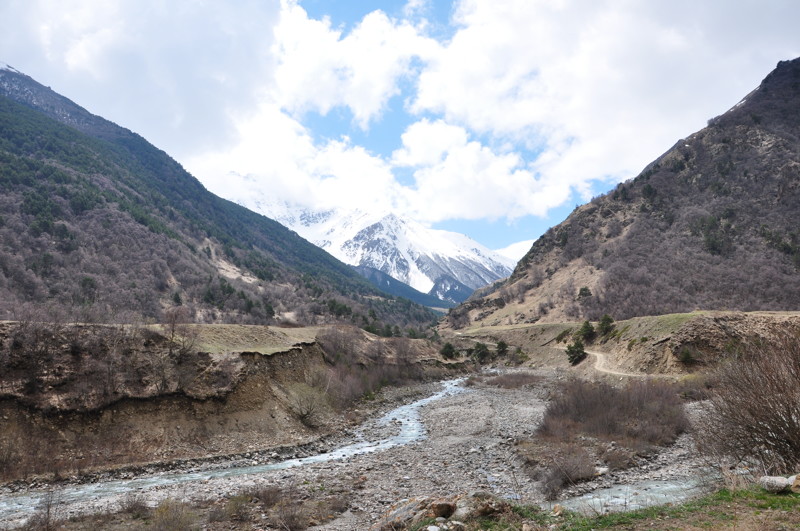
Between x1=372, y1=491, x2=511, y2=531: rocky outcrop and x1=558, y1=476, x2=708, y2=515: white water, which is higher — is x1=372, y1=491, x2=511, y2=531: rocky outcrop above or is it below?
above

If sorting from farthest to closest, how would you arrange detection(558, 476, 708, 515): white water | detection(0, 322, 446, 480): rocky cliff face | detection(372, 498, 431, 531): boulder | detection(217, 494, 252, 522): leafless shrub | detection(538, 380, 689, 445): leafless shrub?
detection(538, 380, 689, 445): leafless shrub, detection(0, 322, 446, 480): rocky cliff face, detection(217, 494, 252, 522): leafless shrub, detection(558, 476, 708, 515): white water, detection(372, 498, 431, 531): boulder

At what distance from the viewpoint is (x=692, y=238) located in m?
114

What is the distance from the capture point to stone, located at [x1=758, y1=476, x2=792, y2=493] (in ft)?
36.1

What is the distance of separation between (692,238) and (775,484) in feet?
410

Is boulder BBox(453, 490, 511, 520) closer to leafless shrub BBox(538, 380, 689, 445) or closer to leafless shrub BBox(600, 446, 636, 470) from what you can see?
leafless shrub BBox(600, 446, 636, 470)

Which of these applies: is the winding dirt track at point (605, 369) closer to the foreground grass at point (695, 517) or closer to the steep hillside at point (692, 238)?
the steep hillside at point (692, 238)

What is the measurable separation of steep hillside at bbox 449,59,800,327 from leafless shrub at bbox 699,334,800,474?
3451 inches

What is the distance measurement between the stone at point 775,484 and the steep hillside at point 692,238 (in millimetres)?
91493

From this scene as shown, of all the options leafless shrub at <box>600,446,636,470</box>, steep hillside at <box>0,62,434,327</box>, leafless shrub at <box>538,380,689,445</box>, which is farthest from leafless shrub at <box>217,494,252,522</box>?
steep hillside at <box>0,62,434,327</box>

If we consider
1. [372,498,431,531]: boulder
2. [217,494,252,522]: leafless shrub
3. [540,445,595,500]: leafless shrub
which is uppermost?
[372,498,431,531]: boulder

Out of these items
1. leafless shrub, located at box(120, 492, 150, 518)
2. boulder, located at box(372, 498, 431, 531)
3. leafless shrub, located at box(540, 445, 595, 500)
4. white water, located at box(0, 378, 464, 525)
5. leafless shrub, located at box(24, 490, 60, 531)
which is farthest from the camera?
white water, located at box(0, 378, 464, 525)

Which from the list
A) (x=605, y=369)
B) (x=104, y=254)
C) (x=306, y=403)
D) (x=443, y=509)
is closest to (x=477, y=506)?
(x=443, y=509)

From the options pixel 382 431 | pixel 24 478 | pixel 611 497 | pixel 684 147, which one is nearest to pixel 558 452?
pixel 611 497

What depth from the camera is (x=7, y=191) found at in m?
112
